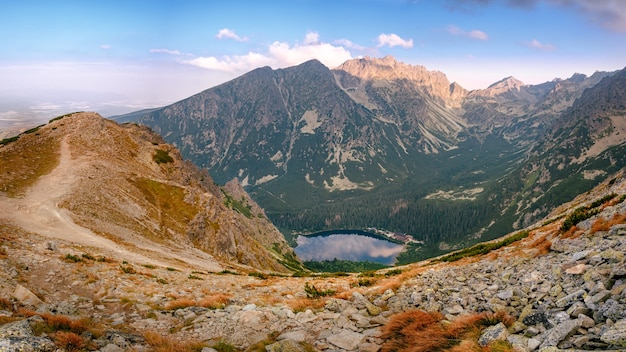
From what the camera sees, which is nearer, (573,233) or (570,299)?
(570,299)

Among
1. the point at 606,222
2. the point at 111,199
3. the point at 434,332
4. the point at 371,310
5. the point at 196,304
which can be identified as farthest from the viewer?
the point at 111,199

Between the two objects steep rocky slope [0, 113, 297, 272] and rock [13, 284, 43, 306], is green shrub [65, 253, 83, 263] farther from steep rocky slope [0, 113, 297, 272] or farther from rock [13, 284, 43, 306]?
steep rocky slope [0, 113, 297, 272]

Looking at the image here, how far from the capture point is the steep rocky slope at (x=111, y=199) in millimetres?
45562

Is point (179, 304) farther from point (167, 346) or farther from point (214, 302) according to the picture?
point (167, 346)

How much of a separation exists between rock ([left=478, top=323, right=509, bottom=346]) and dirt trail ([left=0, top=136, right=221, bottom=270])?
38468 mm

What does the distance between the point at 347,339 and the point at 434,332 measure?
137 inches

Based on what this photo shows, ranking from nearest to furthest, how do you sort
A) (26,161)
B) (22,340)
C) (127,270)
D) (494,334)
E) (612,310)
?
(612,310), (22,340), (494,334), (127,270), (26,161)

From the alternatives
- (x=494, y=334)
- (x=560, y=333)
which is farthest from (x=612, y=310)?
(x=494, y=334)

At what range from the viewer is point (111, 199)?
57.5 m

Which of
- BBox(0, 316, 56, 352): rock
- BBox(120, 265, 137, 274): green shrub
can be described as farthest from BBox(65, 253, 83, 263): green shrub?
BBox(0, 316, 56, 352): rock

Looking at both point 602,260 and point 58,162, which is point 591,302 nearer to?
point 602,260

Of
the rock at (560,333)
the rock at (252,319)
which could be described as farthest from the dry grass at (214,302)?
the rock at (560,333)

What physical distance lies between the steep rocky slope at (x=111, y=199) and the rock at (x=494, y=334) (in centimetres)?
3990

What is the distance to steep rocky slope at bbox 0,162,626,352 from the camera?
31.9ft
